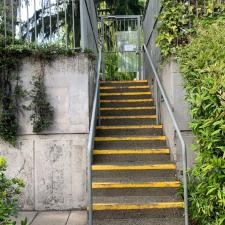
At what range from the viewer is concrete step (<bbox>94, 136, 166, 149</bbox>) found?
5.62 meters

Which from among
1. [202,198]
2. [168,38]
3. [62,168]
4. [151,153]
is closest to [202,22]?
[168,38]

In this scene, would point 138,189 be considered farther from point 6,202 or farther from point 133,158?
point 6,202

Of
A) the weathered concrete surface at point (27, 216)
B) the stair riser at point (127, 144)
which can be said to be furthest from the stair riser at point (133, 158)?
the weathered concrete surface at point (27, 216)

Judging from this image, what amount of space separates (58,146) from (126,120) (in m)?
1.54

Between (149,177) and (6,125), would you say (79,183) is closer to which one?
(149,177)

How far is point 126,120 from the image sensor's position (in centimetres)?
627

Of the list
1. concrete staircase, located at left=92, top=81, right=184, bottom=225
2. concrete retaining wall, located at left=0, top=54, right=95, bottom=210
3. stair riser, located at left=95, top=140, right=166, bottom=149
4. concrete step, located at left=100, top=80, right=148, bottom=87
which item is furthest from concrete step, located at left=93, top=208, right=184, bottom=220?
concrete step, located at left=100, top=80, right=148, bottom=87

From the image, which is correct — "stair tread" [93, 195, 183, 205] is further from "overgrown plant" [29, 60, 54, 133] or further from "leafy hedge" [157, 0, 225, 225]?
"overgrown plant" [29, 60, 54, 133]

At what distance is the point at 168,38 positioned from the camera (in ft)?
17.1

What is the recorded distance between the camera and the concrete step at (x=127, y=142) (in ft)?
18.5

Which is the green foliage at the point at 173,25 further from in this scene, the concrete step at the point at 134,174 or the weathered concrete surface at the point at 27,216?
the weathered concrete surface at the point at 27,216

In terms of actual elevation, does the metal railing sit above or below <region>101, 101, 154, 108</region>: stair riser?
above

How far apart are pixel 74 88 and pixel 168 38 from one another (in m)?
1.55

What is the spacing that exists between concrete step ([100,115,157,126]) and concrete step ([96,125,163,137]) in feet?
0.80
